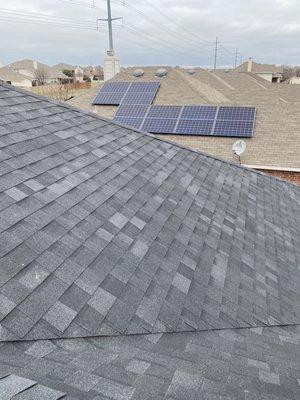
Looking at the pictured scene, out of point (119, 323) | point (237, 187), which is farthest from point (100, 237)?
point (237, 187)

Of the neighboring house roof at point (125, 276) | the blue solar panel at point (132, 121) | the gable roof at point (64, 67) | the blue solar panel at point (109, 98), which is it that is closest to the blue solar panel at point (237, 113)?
the blue solar panel at point (132, 121)

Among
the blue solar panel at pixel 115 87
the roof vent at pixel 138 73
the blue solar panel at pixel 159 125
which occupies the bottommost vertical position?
the blue solar panel at pixel 159 125

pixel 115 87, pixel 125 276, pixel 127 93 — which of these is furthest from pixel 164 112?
pixel 125 276

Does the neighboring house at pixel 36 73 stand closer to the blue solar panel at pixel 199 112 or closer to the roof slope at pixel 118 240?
the blue solar panel at pixel 199 112

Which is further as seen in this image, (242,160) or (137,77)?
(137,77)

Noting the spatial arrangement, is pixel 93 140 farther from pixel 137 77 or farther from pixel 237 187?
pixel 137 77
